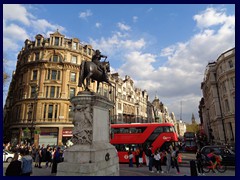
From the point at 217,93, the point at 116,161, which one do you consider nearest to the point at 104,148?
the point at 116,161

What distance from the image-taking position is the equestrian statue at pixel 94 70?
838cm

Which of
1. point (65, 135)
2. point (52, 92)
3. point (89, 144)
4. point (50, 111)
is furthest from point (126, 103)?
point (89, 144)

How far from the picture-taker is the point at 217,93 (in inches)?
1545

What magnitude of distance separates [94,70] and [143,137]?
38.9ft

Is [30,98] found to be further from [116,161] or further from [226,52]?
[226,52]

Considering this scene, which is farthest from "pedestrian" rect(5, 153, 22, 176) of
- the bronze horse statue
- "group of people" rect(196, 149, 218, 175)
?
"group of people" rect(196, 149, 218, 175)

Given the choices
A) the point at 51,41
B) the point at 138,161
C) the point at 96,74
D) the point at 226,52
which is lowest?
the point at 138,161

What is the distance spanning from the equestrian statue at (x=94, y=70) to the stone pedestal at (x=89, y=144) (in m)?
0.89

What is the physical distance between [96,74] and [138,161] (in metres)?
10.5

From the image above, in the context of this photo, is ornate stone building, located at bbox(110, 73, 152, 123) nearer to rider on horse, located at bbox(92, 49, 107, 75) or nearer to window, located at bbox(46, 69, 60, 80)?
window, located at bbox(46, 69, 60, 80)

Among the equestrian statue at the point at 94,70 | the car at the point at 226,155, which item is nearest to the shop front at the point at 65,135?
the car at the point at 226,155

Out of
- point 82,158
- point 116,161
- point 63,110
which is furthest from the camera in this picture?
point 63,110

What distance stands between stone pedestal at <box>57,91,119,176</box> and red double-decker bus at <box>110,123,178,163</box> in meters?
10.4

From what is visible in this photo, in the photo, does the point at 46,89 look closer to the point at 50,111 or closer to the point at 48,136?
the point at 50,111
